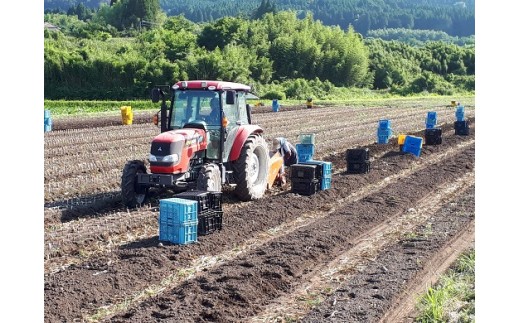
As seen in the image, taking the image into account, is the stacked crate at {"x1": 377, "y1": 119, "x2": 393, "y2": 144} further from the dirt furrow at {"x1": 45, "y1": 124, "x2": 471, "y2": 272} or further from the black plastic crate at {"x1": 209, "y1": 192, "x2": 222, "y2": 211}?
the black plastic crate at {"x1": 209, "y1": 192, "x2": 222, "y2": 211}

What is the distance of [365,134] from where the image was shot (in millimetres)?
25016

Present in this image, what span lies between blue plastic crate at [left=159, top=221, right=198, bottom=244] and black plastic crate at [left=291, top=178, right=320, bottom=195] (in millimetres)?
3898

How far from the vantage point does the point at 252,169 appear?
1274 cm

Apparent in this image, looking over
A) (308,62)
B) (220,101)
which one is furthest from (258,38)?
(220,101)

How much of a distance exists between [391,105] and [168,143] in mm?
35505

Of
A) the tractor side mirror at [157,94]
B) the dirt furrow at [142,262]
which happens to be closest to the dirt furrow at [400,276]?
the dirt furrow at [142,262]

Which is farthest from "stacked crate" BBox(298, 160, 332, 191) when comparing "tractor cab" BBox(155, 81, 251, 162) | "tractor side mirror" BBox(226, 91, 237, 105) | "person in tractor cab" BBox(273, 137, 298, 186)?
"tractor side mirror" BBox(226, 91, 237, 105)

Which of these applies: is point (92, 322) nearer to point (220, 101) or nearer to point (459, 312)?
point (459, 312)

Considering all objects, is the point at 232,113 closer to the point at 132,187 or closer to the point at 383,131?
the point at 132,187

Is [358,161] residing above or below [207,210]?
above

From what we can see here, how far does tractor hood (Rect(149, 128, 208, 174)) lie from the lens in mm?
10836

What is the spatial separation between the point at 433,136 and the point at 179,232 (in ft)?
45.4

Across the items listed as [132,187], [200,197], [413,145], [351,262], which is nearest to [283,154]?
[132,187]

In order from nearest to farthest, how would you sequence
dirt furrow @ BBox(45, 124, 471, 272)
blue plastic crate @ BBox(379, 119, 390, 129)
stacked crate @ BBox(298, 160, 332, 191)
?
dirt furrow @ BBox(45, 124, 471, 272), stacked crate @ BBox(298, 160, 332, 191), blue plastic crate @ BBox(379, 119, 390, 129)
